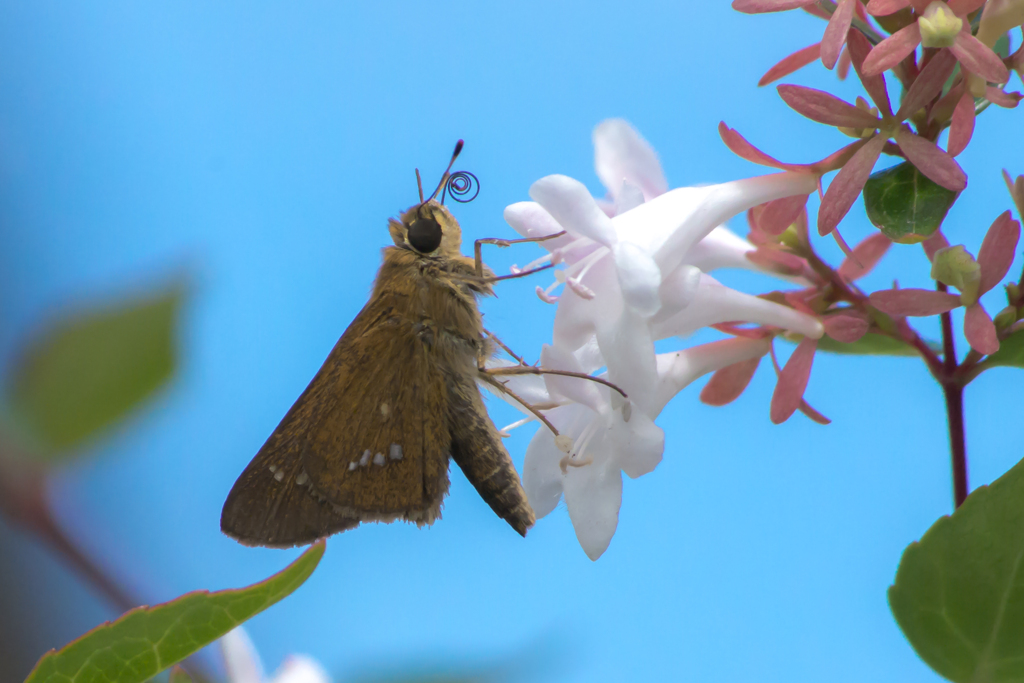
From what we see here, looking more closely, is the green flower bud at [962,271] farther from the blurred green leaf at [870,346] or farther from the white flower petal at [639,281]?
the white flower petal at [639,281]

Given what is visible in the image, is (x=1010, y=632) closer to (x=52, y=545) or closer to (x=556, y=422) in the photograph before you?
(x=556, y=422)

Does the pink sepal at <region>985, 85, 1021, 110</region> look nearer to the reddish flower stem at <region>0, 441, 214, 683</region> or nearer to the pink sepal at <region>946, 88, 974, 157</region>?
the pink sepal at <region>946, 88, 974, 157</region>

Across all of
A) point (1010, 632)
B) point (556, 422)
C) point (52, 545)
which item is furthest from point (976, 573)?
point (52, 545)

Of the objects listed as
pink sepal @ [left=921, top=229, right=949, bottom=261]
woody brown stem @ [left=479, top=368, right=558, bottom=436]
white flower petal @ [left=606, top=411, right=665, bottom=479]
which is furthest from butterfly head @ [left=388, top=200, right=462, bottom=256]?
pink sepal @ [left=921, top=229, right=949, bottom=261]

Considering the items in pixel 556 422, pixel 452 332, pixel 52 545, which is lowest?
pixel 52 545

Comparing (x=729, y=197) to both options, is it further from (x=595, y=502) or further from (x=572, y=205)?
(x=595, y=502)

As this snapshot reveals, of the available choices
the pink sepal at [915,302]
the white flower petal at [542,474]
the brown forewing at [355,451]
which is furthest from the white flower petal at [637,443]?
the brown forewing at [355,451]
